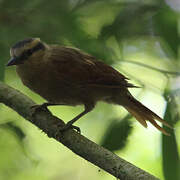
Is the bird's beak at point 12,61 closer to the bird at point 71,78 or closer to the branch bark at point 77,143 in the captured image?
the bird at point 71,78

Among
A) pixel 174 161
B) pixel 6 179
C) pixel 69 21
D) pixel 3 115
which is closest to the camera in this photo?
pixel 174 161

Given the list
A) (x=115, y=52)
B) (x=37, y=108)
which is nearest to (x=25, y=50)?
(x=37, y=108)

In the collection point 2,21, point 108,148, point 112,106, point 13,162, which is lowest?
point 13,162

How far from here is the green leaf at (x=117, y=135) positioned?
7.57 feet

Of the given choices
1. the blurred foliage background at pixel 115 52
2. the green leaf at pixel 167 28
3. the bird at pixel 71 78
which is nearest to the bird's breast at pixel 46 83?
the bird at pixel 71 78

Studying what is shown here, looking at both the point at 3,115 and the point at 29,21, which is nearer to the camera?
the point at 29,21

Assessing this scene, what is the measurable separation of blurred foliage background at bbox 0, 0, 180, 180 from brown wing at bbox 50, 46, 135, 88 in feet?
0.38

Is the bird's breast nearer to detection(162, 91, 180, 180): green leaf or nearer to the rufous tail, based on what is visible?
the rufous tail

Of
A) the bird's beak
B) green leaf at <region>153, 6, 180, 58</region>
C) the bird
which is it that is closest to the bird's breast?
the bird

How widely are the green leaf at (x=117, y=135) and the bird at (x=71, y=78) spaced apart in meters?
0.30

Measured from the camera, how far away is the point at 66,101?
2883 millimetres

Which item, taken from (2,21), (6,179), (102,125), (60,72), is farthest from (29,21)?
(6,179)

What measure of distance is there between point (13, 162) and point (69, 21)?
111 centimetres

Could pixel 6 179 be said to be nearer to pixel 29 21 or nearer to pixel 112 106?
pixel 112 106
